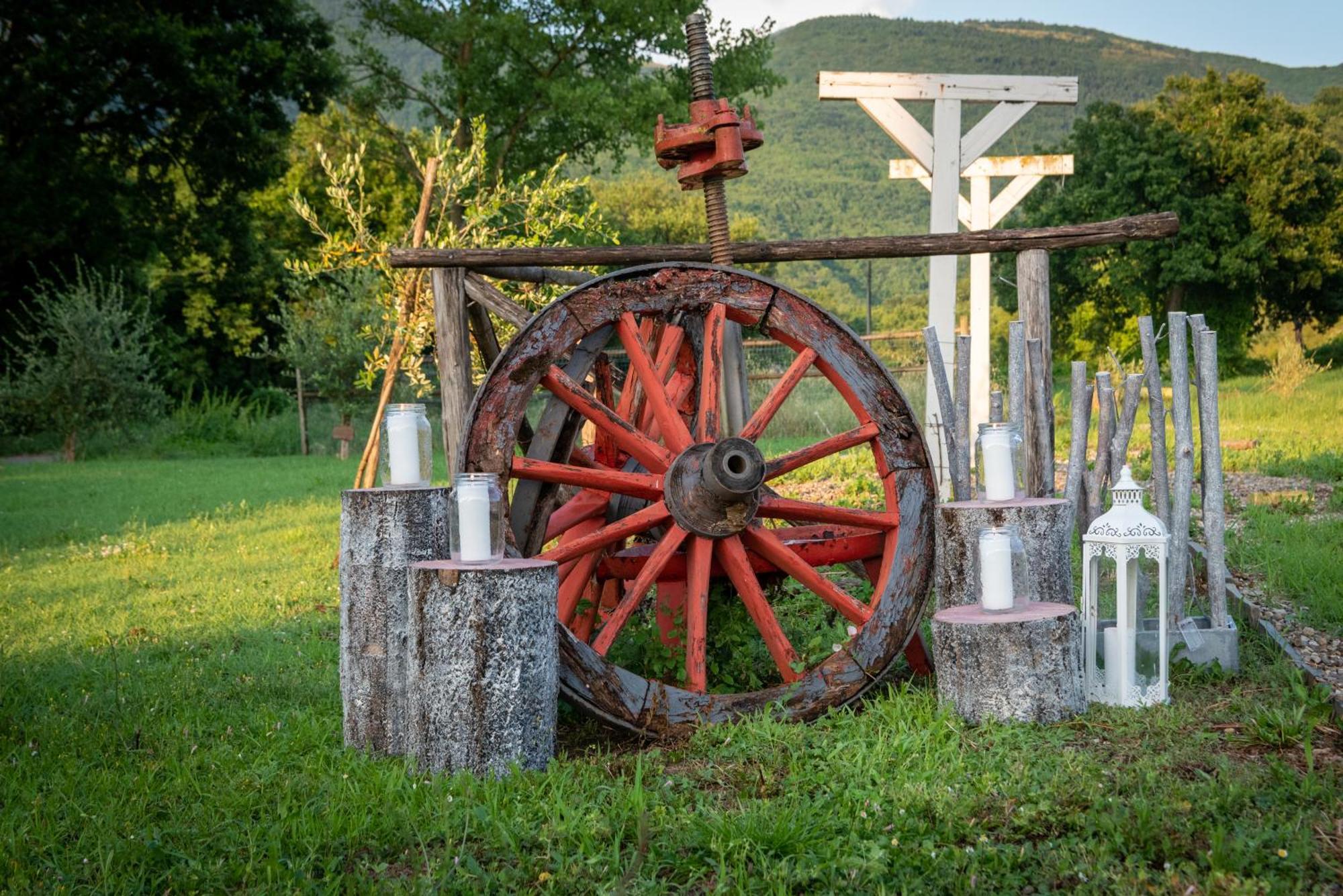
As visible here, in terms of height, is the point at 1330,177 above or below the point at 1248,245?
above

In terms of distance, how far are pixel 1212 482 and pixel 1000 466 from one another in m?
0.95

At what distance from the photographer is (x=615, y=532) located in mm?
3889

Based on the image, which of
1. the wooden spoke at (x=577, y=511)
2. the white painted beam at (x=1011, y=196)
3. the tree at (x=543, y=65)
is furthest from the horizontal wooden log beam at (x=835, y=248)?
the tree at (x=543, y=65)

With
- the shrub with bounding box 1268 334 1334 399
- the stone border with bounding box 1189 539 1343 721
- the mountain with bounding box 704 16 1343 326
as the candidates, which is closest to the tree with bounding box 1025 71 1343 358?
the mountain with bounding box 704 16 1343 326

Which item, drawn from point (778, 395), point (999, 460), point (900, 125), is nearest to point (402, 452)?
point (778, 395)

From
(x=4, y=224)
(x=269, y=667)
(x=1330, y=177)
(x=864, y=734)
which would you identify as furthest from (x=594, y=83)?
(x=1330, y=177)

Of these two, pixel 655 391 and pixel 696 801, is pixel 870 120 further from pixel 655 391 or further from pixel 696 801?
pixel 696 801

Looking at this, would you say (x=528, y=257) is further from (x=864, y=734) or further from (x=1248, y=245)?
(x=1248, y=245)

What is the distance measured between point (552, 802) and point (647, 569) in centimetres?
100

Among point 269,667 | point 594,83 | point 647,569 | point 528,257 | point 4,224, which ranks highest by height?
point 594,83

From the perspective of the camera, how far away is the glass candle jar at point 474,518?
3.40m

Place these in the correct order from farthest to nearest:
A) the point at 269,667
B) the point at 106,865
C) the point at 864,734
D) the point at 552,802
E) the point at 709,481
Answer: the point at 269,667 → the point at 709,481 → the point at 864,734 → the point at 552,802 → the point at 106,865

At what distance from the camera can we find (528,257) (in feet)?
14.1

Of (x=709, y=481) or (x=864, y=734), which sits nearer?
(x=864, y=734)
